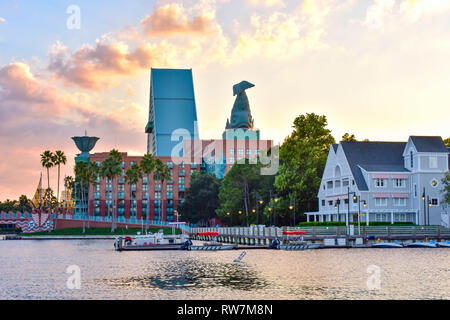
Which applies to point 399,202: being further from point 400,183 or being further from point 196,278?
point 196,278

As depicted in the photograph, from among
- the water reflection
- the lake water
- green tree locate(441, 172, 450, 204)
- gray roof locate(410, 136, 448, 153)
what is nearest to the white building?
gray roof locate(410, 136, 448, 153)

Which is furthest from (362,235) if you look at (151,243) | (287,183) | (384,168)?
(287,183)

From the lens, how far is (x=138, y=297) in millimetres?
39156

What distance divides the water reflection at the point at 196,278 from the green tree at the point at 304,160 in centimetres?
5955

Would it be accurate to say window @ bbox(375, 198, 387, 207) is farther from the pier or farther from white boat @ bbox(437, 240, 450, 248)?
white boat @ bbox(437, 240, 450, 248)

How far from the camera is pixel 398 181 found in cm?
10200

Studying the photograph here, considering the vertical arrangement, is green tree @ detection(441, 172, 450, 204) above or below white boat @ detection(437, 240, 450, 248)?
above

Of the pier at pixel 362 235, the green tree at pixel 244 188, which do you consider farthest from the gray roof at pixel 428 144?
the green tree at pixel 244 188

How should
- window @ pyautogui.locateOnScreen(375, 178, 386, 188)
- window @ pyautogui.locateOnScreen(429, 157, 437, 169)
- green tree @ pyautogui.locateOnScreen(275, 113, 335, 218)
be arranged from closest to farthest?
window @ pyautogui.locateOnScreen(429, 157, 437, 169) → window @ pyautogui.locateOnScreen(375, 178, 386, 188) → green tree @ pyautogui.locateOnScreen(275, 113, 335, 218)

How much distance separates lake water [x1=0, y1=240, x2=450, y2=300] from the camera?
40.2m

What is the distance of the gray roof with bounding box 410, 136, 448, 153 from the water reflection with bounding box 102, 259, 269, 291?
49662 mm
